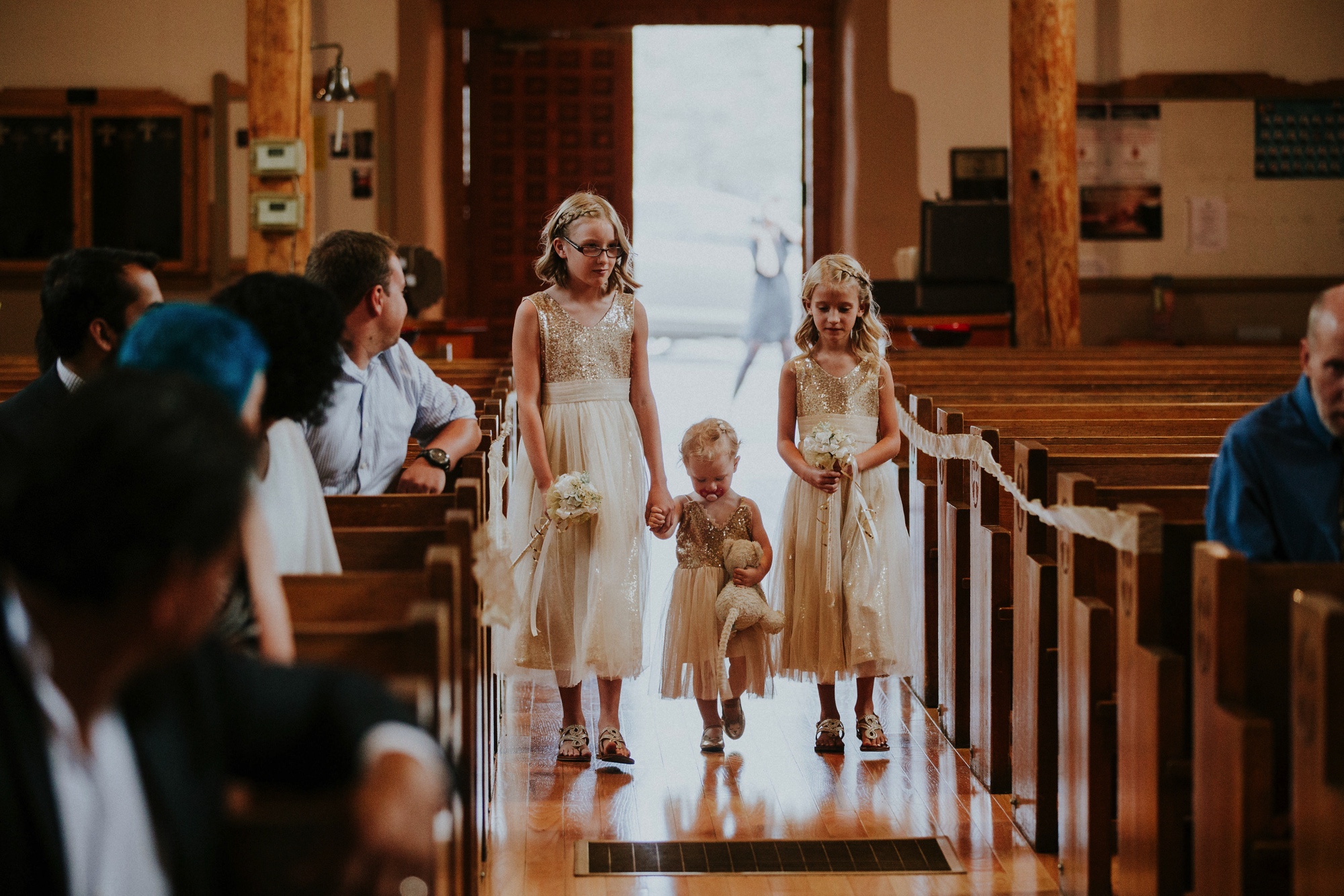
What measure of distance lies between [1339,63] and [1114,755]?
9602 mm

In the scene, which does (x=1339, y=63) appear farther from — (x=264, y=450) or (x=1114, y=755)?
(x=264, y=450)

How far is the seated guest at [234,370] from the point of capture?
5.36 feet

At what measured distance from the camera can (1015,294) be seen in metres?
8.77

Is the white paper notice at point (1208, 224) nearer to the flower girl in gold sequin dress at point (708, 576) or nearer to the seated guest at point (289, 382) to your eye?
the flower girl in gold sequin dress at point (708, 576)

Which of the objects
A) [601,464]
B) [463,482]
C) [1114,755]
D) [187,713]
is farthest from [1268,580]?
[601,464]

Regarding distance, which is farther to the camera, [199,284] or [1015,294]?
[199,284]

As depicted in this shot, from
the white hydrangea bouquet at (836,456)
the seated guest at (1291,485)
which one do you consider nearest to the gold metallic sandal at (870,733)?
the white hydrangea bouquet at (836,456)

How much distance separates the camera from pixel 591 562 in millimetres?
3766

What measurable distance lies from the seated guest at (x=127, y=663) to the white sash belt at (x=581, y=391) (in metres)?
2.69

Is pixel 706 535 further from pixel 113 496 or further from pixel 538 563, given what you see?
pixel 113 496

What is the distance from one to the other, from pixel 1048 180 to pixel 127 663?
8236 millimetres

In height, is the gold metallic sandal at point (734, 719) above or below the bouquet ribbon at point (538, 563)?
below

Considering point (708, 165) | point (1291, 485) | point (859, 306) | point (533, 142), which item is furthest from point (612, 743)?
point (708, 165)

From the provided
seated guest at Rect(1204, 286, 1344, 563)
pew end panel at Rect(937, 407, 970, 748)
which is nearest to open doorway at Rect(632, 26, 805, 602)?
pew end panel at Rect(937, 407, 970, 748)
